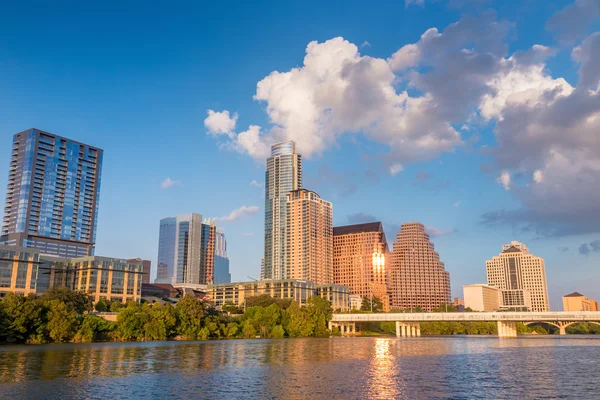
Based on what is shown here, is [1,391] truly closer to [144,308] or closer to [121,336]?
[121,336]

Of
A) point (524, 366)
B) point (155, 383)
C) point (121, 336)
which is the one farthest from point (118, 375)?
point (121, 336)

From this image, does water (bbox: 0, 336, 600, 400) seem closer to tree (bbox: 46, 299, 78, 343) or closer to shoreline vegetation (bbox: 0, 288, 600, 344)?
shoreline vegetation (bbox: 0, 288, 600, 344)

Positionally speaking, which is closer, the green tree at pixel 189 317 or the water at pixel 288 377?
the water at pixel 288 377

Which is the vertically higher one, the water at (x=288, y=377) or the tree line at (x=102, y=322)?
the tree line at (x=102, y=322)

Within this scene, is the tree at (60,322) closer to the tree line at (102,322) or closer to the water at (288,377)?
the tree line at (102,322)

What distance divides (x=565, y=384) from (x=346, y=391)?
27.5 meters

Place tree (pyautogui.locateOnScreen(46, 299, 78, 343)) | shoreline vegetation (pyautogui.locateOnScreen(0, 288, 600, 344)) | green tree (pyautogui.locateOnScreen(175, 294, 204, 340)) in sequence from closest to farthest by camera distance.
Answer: shoreline vegetation (pyautogui.locateOnScreen(0, 288, 600, 344))
tree (pyautogui.locateOnScreen(46, 299, 78, 343))
green tree (pyautogui.locateOnScreen(175, 294, 204, 340))

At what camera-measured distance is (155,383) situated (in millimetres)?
59938

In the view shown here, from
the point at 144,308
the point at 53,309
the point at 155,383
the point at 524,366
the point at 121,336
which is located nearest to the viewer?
the point at 155,383

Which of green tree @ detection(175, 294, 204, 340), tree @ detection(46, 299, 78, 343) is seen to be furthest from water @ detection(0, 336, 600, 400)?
green tree @ detection(175, 294, 204, 340)

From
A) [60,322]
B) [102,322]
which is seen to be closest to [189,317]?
[102,322]

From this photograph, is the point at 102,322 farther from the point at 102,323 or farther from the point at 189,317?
the point at 189,317

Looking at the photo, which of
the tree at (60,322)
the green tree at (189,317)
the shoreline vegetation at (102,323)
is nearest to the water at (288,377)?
the shoreline vegetation at (102,323)

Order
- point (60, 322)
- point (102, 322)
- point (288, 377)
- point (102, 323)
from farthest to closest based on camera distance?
point (102, 322), point (102, 323), point (60, 322), point (288, 377)
